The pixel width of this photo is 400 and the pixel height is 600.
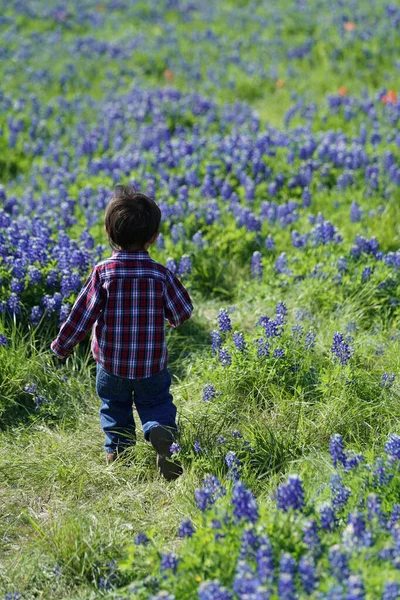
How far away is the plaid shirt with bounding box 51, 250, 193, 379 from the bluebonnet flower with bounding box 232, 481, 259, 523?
103 cm

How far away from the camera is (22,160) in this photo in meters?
8.29

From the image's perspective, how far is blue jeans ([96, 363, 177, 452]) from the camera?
149 inches

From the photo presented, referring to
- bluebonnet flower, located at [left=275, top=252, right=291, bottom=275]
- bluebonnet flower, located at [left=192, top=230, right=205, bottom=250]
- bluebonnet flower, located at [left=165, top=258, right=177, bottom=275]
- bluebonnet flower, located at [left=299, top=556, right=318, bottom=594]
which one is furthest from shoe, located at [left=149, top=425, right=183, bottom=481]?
bluebonnet flower, located at [left=192, top=230, right=205, bottom=250]

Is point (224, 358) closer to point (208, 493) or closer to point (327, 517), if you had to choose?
point (208, 493)

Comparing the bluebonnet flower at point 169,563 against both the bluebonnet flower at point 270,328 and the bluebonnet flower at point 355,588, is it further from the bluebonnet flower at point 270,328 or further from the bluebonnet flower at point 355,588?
the bluebonnet flower at point 270,328

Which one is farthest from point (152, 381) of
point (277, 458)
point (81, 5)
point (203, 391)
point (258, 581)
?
point (81, 5)

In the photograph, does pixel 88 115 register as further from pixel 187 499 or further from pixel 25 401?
pixel 187 499

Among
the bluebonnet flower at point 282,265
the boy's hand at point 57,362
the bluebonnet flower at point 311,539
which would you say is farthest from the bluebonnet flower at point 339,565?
the bluebonnet flower at point 282,265

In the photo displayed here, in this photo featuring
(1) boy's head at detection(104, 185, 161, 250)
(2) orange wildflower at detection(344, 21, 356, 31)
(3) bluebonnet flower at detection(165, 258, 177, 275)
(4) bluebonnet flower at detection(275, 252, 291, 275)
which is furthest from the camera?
(2) orange wildflower at detection(344, 21, 356, 31)

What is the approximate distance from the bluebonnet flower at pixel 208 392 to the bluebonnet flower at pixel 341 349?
2.28 feet

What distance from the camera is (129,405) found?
3.93 m

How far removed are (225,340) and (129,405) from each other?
98 cm

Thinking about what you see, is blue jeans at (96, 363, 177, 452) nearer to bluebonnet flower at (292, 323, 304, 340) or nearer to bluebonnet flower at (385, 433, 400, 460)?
bluebonnet flower at (292, 323, 304, 340)

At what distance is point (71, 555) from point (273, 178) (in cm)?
460
